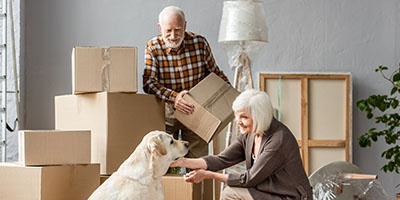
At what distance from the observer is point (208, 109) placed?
3195mm

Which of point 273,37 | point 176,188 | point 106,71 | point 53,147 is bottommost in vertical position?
point 176,188

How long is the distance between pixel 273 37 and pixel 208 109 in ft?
5.42

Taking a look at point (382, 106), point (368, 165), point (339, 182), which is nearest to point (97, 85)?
point (339, 182)

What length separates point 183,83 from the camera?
137 inches

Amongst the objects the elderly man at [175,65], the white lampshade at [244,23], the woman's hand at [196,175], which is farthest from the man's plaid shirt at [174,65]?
the woman's hand at [196,175]

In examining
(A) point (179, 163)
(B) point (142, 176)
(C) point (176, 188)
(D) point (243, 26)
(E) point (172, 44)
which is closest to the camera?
(B) point (142, 176)

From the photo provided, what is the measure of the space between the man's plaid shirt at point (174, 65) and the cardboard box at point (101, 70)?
21 centimetres

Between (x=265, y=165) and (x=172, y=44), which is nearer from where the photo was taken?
(x=265, y=165)

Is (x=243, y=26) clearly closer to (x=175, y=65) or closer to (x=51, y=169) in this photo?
(x=175, y=65)

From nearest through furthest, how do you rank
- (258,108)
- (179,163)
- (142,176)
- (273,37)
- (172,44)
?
1. (142,176)
2. (258,108)
3. (179,163)
4. (172,44)
5. (273,37)

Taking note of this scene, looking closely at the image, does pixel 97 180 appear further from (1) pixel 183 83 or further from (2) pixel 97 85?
(1) pixel 183 83

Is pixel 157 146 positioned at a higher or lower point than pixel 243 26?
lower

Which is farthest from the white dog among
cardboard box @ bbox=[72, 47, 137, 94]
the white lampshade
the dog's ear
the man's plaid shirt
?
the white lampshade

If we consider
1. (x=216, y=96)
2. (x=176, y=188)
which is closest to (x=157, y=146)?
(x=176, y=188)
